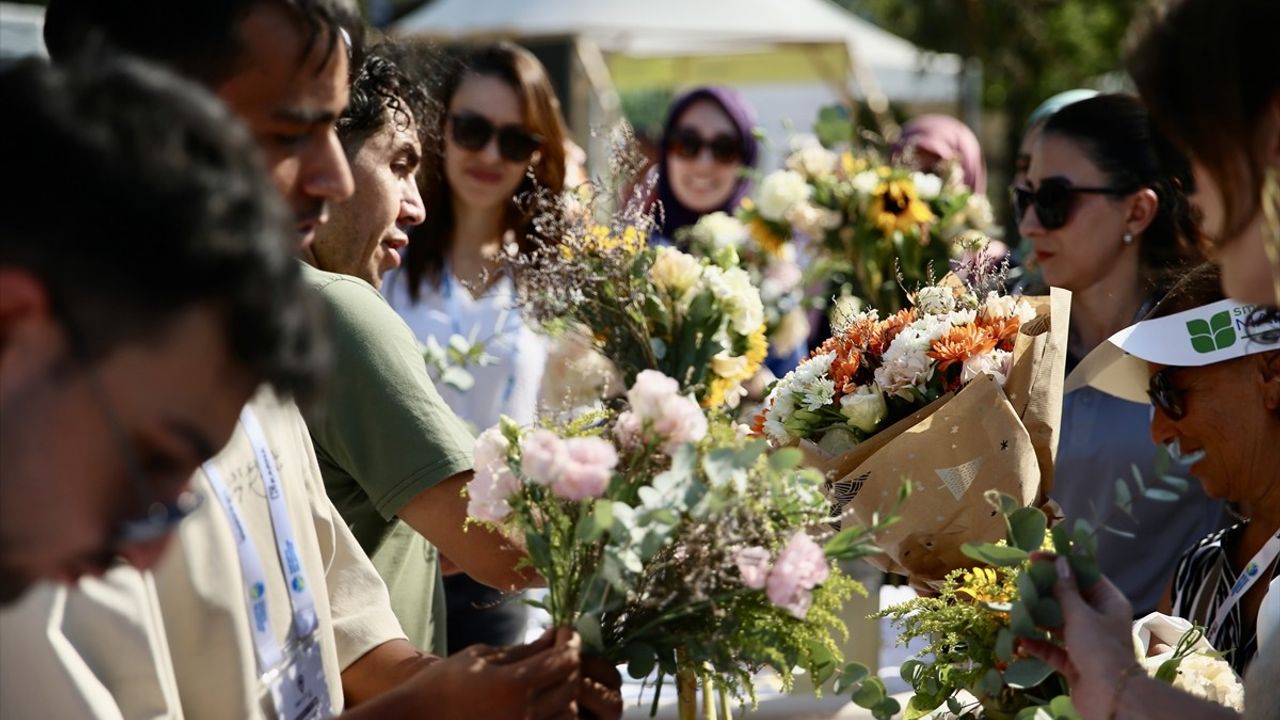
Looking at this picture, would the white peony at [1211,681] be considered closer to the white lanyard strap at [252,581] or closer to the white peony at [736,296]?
the white peony at [736,296]

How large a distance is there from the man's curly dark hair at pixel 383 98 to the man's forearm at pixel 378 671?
37.6 inches

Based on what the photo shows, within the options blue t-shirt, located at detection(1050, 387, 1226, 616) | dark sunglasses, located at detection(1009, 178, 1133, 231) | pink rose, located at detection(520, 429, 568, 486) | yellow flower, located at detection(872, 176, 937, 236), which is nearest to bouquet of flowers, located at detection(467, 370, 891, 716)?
pink rose, located at detection(520, 429, 568, 486)

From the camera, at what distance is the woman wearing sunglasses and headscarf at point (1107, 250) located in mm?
3666

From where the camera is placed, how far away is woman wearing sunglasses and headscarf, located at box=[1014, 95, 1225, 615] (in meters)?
3.67

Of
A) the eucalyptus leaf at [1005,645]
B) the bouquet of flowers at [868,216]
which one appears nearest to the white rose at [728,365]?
the eucalyptus leaf at [1005,645]

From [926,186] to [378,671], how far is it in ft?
10.3

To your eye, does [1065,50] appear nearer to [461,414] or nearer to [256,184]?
[461,414]

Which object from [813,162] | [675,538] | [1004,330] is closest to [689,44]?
[813,162]

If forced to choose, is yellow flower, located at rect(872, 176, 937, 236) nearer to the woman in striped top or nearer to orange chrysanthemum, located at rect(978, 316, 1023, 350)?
the woman in striped top

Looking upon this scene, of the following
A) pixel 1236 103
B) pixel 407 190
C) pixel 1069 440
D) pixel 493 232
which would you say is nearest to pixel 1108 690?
pixel 1236 103

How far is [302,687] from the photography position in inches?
68.8

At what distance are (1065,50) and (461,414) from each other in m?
12.9

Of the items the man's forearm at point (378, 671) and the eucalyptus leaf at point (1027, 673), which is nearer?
the eucalyptus leaf at point (1027, 673)

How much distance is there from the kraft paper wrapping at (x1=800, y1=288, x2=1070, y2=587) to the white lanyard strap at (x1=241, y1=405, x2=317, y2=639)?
2.95 feet
